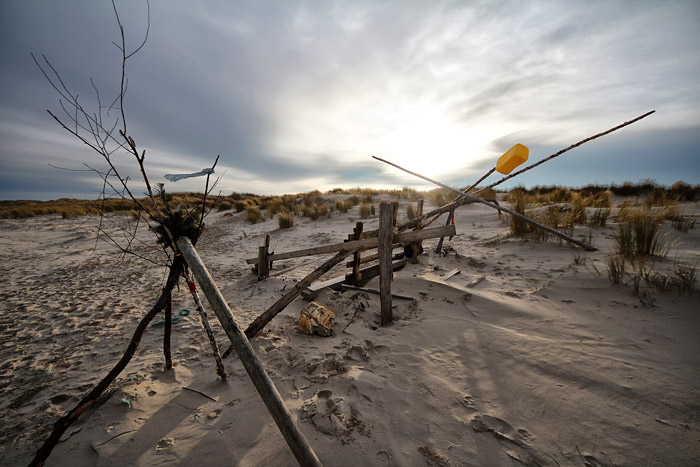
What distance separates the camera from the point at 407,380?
2.54 m

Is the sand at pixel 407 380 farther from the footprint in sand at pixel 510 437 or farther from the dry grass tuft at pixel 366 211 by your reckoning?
the dry grass tuft at pixel 366 211

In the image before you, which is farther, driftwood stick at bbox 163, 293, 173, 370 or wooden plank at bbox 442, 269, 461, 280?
wooden plank at bbox 442, 269, 461, 280

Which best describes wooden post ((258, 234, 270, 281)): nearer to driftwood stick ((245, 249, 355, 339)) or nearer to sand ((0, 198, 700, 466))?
sand ((0, 198, 700, 466))

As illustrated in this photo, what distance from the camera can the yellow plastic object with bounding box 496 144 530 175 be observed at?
3742mm

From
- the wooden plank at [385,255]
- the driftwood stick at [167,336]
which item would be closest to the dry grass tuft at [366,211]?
the wooden plank at [385,255]

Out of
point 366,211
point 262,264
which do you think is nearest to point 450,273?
point 262,264

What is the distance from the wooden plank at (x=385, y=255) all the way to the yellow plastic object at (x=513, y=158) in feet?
6.43

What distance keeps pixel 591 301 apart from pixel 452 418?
321cm

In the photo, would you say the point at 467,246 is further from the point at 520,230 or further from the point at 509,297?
the point at 509,297

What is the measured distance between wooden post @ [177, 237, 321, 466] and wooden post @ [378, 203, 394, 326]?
89.4 inches

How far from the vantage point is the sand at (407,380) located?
6.24 ft

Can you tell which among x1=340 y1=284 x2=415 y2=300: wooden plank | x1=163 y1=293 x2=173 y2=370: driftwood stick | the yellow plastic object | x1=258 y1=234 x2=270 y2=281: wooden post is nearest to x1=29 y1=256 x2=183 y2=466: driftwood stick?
x1=163 y1=293 x2=173 y2=370: driftwood stick

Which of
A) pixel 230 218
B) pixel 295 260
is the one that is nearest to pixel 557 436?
pixel 295 260

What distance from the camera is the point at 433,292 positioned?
4.59 m
